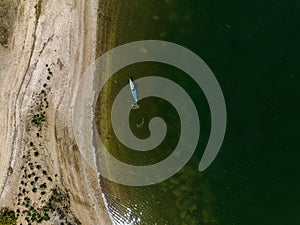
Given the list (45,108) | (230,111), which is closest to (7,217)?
(45,108)

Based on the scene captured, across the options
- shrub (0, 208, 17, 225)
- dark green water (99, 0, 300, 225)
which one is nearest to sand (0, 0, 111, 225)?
shrub (0, 208, 17, 225)

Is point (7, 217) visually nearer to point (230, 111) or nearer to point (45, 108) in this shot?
point (45, 108)

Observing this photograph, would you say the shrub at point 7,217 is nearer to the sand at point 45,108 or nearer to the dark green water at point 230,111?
the sand at point 45,108

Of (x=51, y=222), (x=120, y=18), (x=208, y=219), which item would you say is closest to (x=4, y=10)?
(x=120, y=18)

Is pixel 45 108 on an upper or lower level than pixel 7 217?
upper

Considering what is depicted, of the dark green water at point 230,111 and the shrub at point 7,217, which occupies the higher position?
the dark green water at point 230,111

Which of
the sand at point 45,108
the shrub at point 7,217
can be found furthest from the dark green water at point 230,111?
the shrub at point 7,217
